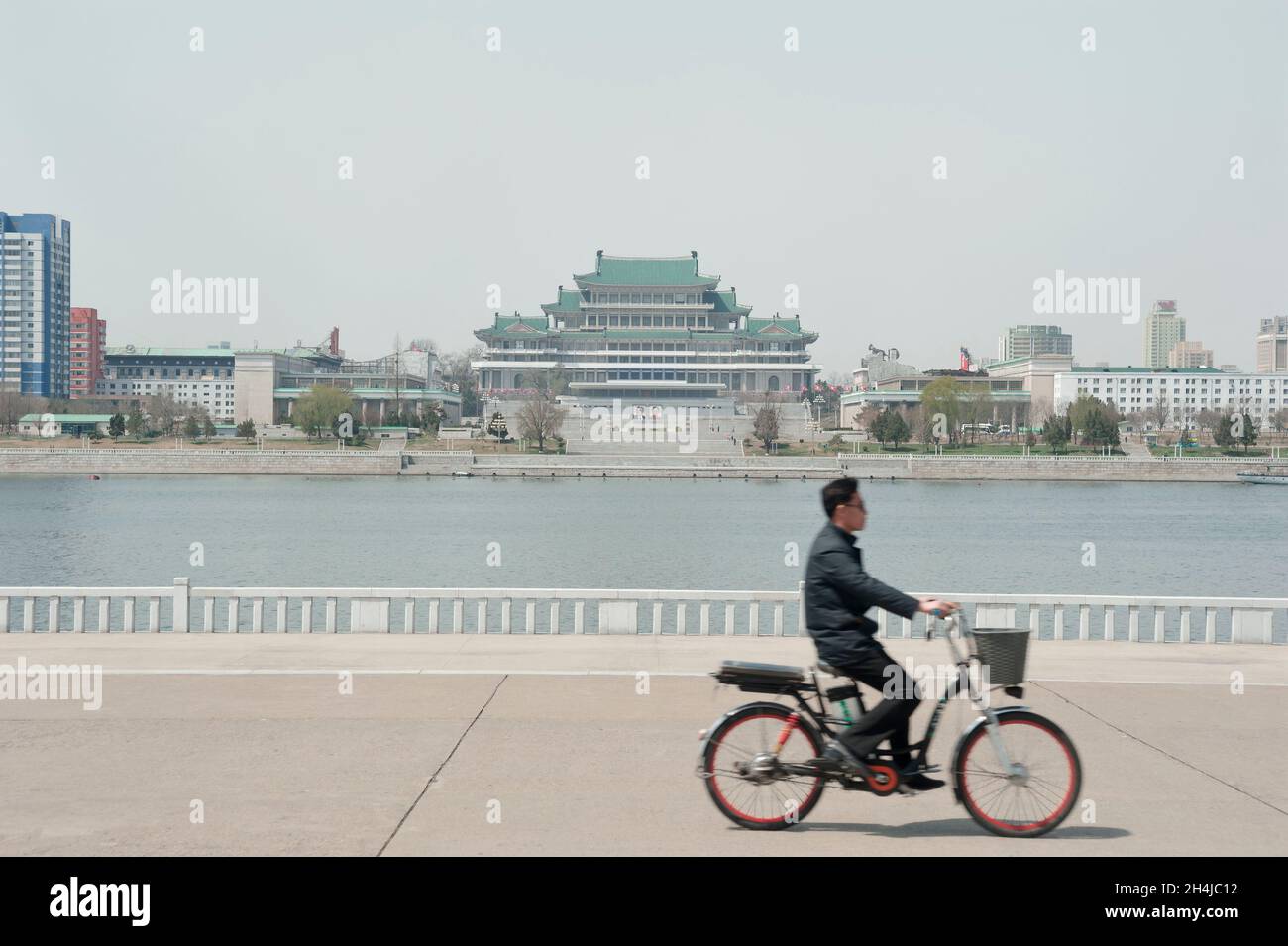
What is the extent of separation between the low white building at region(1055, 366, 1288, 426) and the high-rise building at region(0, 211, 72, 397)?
11589 cm

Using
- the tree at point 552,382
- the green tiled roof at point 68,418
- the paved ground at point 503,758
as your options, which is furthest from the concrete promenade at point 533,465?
the paved ground at point 503,758

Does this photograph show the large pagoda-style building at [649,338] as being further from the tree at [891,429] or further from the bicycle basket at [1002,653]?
the bicycle basket at [1002,653]

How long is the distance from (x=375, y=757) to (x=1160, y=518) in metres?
59.8

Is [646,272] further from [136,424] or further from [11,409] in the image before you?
[11,409]

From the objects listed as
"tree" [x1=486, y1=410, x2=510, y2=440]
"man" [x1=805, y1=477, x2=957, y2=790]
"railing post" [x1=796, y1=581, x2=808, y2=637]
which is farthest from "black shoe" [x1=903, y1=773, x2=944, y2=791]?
"tree" [x1=486, y1=410, x2=510, y2=440]

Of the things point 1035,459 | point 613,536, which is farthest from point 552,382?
point 613,536

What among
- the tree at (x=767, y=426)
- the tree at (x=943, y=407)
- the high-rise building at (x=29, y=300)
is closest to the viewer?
the tree at (x=767, y=426)

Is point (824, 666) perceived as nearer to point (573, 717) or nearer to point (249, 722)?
point (573, 717)

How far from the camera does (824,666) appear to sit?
6262mm

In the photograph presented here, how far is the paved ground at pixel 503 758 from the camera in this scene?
6.19 metres

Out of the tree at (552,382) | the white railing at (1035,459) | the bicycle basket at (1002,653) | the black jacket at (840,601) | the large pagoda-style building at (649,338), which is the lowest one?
the bicycle basket at (1002,653)

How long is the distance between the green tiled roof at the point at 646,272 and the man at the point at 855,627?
118 m
